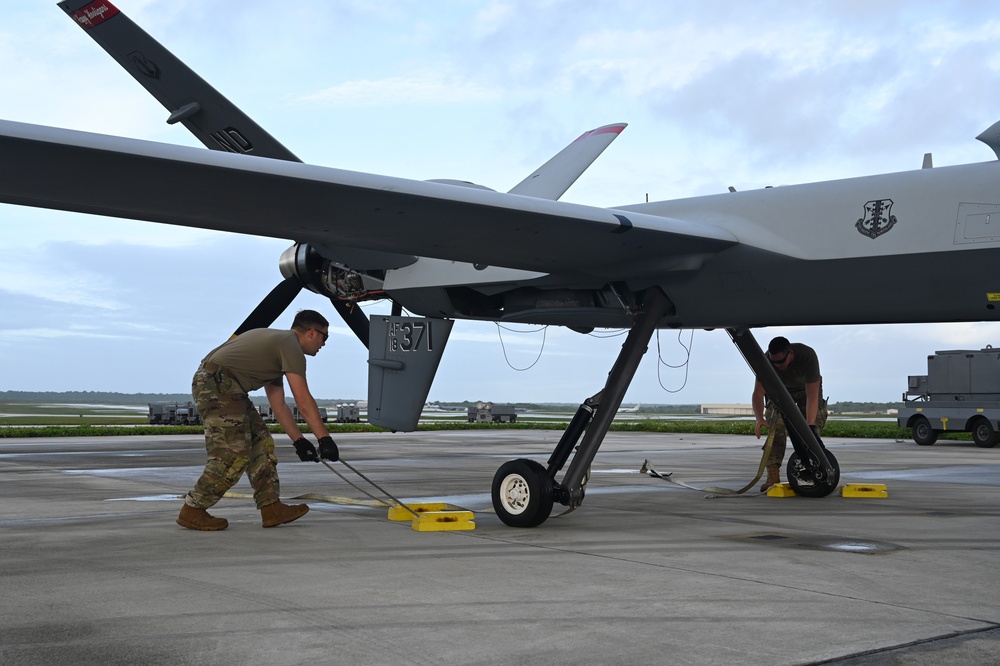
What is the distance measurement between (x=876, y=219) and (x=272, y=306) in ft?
24.0

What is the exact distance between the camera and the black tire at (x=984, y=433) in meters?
23.0

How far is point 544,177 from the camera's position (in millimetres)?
11516

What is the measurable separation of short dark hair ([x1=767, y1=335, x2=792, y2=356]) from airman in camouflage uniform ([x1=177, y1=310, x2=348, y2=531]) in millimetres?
5274

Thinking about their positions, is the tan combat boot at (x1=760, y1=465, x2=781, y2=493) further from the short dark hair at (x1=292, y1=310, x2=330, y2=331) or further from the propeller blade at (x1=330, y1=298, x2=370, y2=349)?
the short dark hair at (x1=292, y1=310, x2=330, y2=331)

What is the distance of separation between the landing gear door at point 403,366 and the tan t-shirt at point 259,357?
111 inches

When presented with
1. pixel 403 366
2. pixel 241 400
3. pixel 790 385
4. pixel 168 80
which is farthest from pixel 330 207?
pixel 790 385

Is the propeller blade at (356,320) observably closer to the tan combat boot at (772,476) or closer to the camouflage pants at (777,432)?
the camouflage pants at (777,432)

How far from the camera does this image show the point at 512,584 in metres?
4.89

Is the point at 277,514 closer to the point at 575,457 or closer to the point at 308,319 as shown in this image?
the point at 308,319

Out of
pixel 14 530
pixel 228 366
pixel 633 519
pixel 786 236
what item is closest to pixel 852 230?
pixel 786 236

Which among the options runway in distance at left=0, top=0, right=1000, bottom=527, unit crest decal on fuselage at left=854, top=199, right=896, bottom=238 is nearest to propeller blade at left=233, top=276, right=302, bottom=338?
runway in distance at left=0, top=0, right=1000, bottom=527

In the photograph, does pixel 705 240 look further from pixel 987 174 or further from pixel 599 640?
pixel 599 640

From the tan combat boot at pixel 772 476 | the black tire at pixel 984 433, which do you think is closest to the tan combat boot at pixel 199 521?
the tan combat boot at pixel 772 476

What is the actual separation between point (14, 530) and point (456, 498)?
432cm
